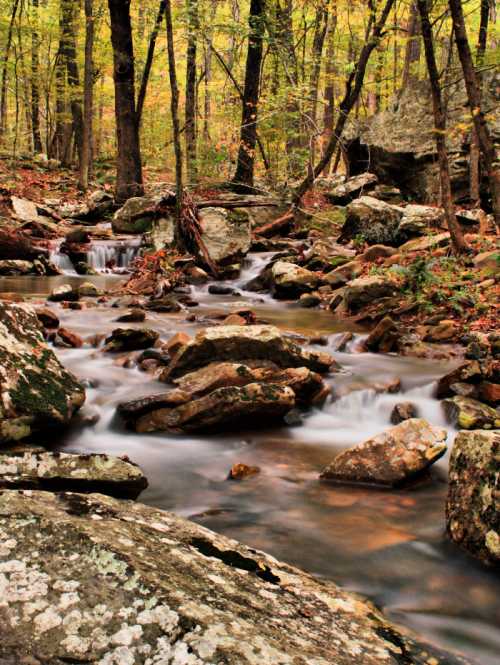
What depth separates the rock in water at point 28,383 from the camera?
4141 mm

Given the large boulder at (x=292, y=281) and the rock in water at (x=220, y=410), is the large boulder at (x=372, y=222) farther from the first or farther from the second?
the rock in water at (x=220, y=410)

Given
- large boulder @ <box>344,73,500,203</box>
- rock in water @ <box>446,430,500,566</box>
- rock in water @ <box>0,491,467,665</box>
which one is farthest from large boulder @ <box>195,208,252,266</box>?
rock in water @ <box>0,491,467,665</box>

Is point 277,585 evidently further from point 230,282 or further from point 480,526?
point 230,282

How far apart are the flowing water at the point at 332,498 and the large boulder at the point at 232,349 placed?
1.31ft

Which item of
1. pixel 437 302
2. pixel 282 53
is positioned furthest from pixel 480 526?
pixel 282 53

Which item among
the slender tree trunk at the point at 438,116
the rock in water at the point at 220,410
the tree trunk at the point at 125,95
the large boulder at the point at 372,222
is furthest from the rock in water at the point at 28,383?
the tree trunk at the point at 125,95

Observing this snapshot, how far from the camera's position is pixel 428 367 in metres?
6.81

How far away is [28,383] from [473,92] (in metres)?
7.52

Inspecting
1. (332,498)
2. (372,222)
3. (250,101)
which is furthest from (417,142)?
(332,498)

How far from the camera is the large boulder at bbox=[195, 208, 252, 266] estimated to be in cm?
1236

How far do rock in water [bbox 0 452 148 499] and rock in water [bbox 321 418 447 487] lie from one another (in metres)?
1.72

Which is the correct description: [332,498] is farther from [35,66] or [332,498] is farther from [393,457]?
[35,66]

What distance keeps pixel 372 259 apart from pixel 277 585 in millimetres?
10114

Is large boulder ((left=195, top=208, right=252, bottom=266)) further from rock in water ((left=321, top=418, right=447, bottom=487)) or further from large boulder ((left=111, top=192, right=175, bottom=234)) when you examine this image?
rock in water ((left=321, top=418, right=447, bottom=487))
